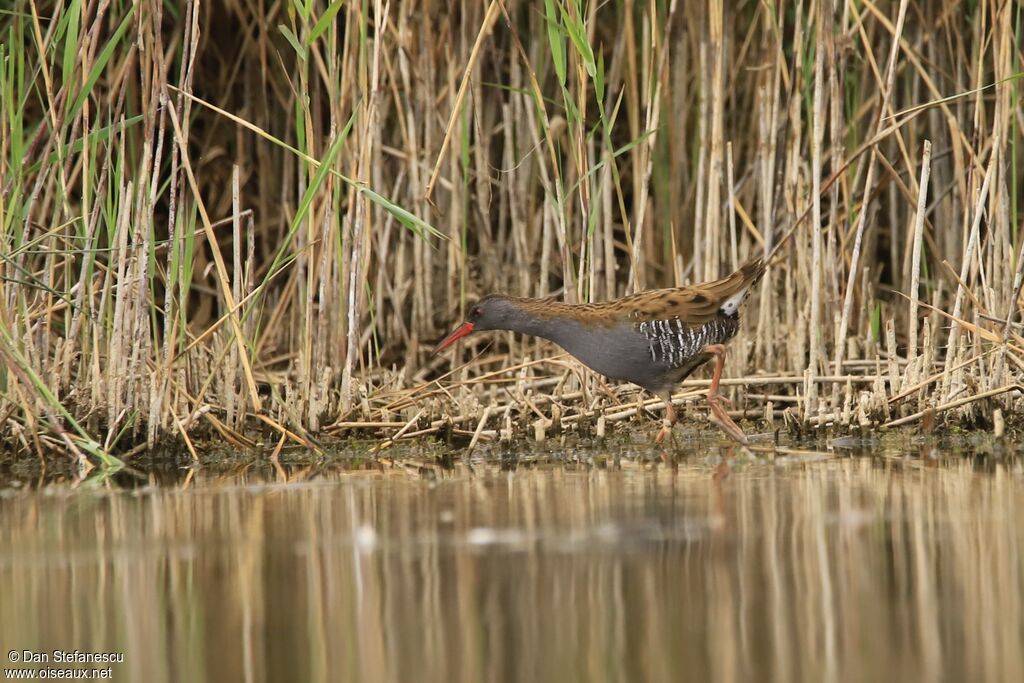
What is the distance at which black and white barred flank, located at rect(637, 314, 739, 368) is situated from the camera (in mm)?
6281

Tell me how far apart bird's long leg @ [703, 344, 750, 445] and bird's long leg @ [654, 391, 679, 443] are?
0.17m

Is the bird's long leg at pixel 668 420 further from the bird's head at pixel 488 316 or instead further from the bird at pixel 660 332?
the bird's head at pixel 488 316

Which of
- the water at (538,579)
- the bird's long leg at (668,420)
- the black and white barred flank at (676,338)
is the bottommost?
the water at (538,579)

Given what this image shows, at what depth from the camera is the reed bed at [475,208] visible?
19.7 ft

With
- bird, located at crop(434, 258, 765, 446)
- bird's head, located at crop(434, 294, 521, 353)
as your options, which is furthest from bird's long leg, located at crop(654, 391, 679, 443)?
bird's head, located at crop(434, 294, 521, 353)

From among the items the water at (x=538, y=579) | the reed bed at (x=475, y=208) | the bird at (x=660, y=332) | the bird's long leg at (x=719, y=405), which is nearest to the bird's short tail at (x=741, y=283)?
the bird at (x=660, y=332)

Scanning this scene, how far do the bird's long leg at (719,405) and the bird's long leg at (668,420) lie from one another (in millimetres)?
171

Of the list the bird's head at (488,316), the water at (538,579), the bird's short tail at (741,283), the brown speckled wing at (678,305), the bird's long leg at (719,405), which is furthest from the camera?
the bird's head at (488,316)

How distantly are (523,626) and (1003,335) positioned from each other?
3751 mm

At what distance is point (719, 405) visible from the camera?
6.34 m

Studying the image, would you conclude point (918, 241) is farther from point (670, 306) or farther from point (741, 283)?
point (670, 306)

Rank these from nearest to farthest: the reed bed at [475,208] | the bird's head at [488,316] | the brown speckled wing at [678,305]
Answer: the reed bed at [475,208] < the brown speckled wing at [678,305] < the bird's head at [488,316]

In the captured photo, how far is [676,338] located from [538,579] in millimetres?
2938

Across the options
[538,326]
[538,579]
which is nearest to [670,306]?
[538,326]
